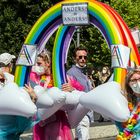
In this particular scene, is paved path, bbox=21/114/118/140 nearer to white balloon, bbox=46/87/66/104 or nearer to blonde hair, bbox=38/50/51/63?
blonde hair, bbox=38/50/51/63

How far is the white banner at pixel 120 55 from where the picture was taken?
244 inches

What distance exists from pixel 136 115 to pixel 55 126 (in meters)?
1.88

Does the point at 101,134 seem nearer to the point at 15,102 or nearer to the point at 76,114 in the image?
the point at 76,114

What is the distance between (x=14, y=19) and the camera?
1155 inches

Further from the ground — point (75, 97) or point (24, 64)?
point (24, 64)

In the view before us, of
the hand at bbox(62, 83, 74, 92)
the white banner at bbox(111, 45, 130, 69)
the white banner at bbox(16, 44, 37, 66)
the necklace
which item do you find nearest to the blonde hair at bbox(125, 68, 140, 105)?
the necklace

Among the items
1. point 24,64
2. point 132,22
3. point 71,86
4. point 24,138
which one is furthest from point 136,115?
point 132,22

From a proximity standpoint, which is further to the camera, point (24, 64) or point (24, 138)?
point (24, 138)

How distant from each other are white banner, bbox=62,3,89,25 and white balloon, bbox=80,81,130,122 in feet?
4.15

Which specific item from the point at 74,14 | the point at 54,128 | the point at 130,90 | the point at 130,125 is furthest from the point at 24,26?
the point at 130,125

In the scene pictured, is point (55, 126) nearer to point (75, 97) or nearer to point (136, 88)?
point (75, 97)

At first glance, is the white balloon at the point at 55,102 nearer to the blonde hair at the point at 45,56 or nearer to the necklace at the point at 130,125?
the blonde hair at the point at 45,56

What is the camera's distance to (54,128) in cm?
690

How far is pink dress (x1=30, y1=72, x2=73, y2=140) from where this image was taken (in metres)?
6.88
